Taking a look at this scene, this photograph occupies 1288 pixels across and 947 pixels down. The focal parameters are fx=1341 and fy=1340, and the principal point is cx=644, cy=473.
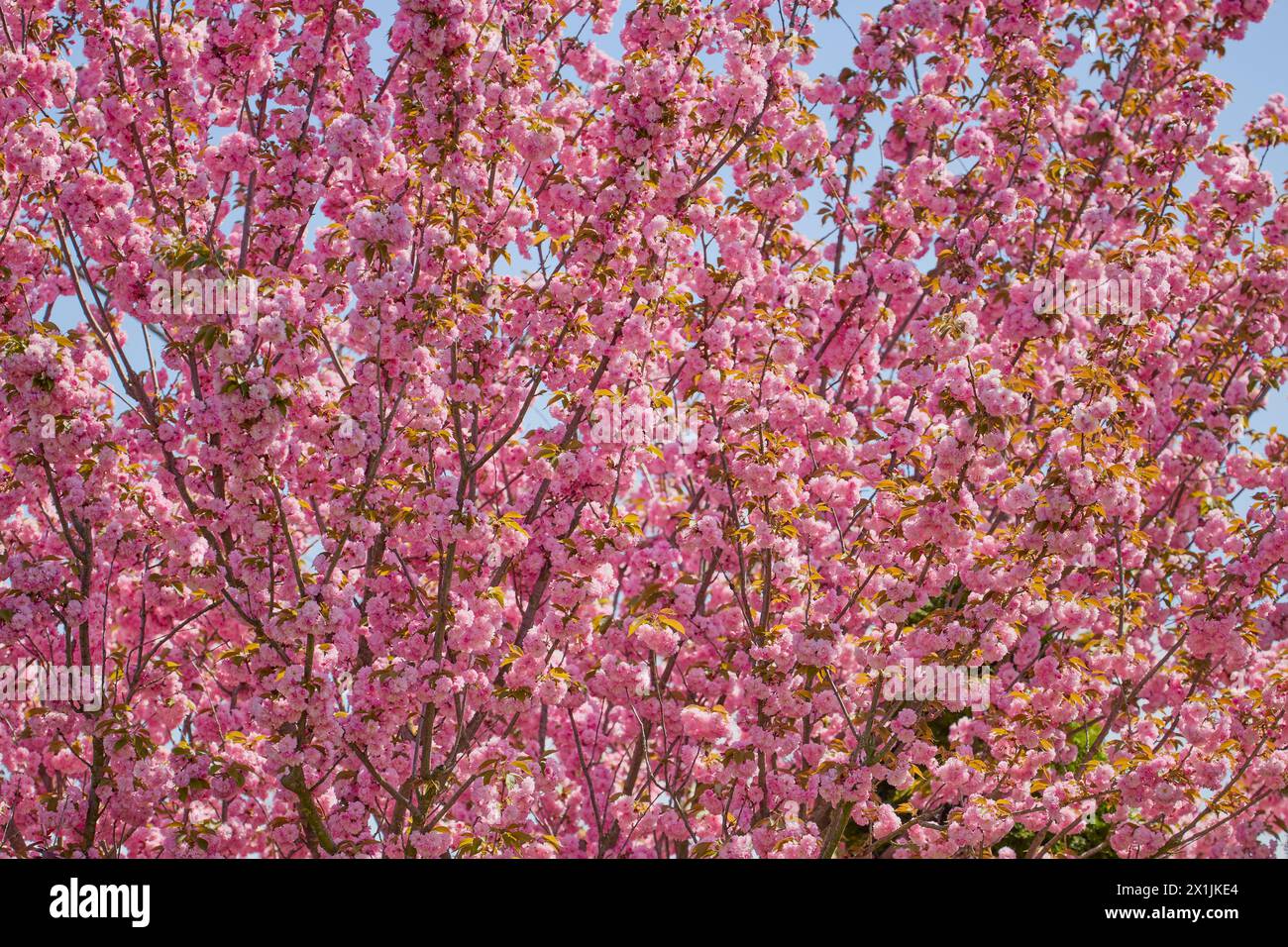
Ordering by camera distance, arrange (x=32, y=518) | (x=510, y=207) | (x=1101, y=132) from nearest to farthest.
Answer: (x=510, y=207) < (x=32, y=518) < (x=1101, y=132)

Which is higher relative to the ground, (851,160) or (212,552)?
(851,160)

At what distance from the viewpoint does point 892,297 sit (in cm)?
853

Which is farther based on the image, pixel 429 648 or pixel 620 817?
pixel 620 817

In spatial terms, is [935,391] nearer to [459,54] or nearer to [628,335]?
[628,335]

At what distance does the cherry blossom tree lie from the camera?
6.30m

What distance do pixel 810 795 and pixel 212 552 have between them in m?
3.26

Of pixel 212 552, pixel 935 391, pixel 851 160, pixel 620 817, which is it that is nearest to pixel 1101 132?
pixel 851 160

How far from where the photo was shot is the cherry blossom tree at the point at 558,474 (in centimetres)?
630

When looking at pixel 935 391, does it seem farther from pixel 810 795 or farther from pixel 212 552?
pixel 212 552

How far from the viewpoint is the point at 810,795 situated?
6.77m

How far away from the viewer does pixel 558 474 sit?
21.6 feet

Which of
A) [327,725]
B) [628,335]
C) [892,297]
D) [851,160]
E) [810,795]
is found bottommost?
[810,795]

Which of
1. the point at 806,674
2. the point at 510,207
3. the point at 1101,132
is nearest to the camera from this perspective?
the point at 806,674

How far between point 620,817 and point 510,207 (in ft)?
11.2
